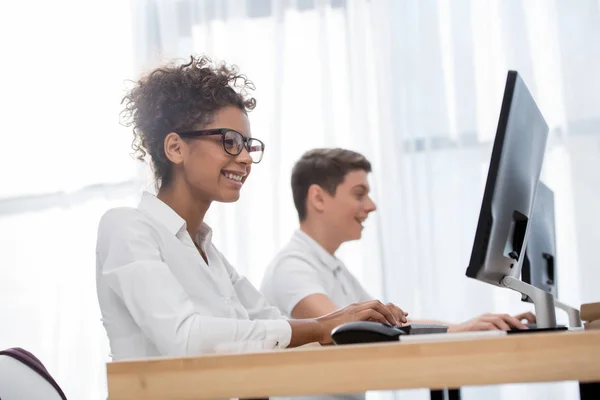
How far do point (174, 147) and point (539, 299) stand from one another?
823 mm

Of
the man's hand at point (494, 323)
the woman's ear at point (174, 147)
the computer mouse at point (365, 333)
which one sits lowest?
the man's hand at point (494, 323)

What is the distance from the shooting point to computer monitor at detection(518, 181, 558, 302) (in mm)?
1716

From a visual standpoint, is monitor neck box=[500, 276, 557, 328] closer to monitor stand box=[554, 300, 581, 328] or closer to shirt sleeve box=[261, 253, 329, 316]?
monitor stand box=[554, 300, 581, 328]

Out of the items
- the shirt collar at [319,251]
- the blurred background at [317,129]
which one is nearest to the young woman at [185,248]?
the shirt collar at [319,251]

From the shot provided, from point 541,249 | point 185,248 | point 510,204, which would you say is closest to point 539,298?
point 510,204

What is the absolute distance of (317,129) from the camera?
3.42 metres

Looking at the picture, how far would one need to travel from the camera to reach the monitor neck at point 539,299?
1325 mm

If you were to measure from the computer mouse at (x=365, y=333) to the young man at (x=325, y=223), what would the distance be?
123 cm

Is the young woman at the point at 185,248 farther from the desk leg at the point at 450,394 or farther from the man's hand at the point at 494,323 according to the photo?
the desk leg at the point at 450,394

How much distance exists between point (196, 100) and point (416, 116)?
5.78 ft

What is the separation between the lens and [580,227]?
3143 mm

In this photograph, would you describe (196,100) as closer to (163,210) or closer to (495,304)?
(163,210)

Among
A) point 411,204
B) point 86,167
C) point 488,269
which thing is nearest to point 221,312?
point 488,269

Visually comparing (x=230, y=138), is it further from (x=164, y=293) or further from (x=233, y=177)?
(x=164, y=293)
